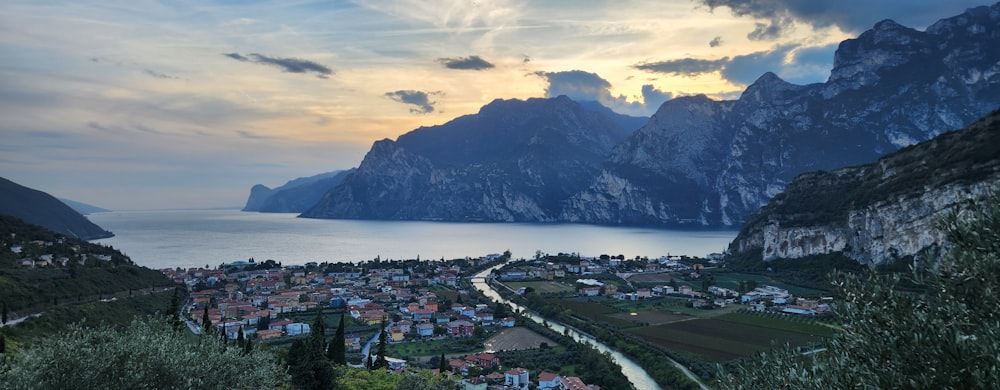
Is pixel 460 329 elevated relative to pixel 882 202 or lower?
lower

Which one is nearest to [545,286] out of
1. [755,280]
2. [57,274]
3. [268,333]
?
[755,280]

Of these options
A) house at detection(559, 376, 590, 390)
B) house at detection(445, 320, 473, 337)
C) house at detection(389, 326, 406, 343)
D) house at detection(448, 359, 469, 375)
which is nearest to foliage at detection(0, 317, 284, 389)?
house at detection(559, 376, 590, 390)

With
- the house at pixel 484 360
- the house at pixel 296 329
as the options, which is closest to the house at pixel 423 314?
the house at pixel 296 329

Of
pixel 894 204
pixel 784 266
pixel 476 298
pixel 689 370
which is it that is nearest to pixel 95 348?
pixel 689 370

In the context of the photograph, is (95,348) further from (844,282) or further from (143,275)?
(143,275)

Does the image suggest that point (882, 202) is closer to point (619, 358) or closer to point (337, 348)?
point (619, 358)

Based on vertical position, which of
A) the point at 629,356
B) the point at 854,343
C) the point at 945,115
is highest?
the point at 945,115

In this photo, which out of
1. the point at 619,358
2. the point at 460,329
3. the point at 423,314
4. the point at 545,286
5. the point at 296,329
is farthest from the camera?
the point at 545,286
